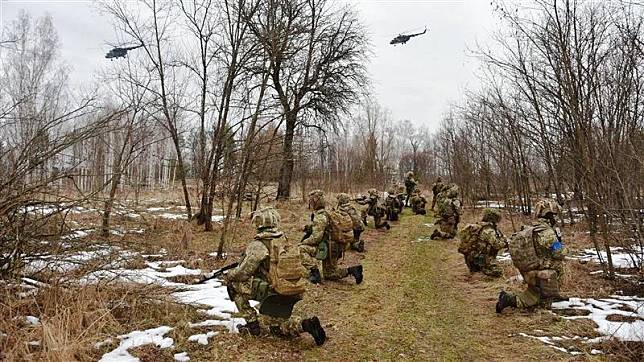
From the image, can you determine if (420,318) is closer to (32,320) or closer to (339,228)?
(339,228)

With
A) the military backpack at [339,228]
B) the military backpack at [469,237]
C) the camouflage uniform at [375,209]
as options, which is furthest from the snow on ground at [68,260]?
the camouflage uniform at [375,209]

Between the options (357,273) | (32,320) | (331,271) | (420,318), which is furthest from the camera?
(331,271)

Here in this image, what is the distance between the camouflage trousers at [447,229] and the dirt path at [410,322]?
3.68 metres

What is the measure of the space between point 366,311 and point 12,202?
4.46 meters

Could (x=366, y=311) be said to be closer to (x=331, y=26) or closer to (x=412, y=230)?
(x=412, y=230)

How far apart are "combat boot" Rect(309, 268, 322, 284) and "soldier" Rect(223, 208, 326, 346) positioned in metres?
2.94

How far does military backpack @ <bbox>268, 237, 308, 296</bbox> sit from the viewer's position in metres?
5.07

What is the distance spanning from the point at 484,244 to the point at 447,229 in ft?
15.6

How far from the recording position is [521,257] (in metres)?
6.45

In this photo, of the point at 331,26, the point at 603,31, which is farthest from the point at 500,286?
Answer: the point at 331,26

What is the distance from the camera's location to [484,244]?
8742 millimetres

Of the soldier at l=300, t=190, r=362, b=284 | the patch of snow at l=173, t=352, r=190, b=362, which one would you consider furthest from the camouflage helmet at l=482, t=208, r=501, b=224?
the patch of snow at l=173, t=352, r=190, b=362

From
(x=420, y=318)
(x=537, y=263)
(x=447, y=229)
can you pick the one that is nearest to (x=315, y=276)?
(x=420, y=318)

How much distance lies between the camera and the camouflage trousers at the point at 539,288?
20.4 feet
